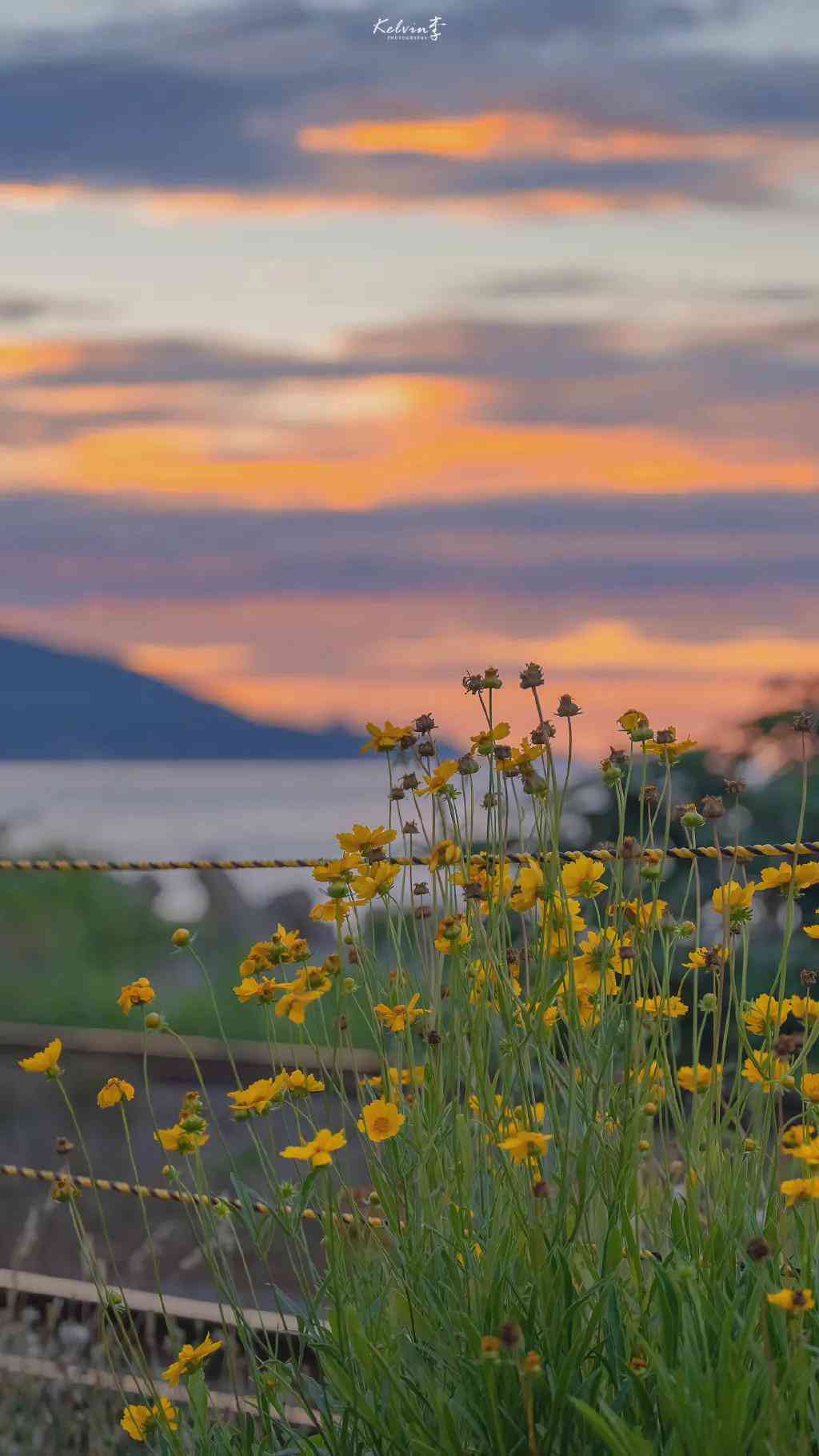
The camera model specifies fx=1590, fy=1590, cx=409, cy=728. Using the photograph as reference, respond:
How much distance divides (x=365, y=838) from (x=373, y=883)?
0.06 metres

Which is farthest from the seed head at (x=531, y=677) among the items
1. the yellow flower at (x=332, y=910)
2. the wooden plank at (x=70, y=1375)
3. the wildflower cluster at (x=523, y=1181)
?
the wooden plank at (x=70, y=1375)

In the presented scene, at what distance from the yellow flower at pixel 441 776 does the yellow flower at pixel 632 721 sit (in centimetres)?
20

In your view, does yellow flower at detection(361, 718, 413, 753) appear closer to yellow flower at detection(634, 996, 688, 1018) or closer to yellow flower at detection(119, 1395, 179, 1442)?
yellow flower at detection(634, 996, 688, 1018)

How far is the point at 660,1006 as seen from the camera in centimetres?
A: 185

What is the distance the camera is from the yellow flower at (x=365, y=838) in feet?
6.03

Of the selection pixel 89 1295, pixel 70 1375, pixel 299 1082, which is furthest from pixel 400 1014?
pixel 89 1295

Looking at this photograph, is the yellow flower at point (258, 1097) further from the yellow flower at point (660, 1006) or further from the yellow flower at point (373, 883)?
the yellow flower at point (660, 1006)

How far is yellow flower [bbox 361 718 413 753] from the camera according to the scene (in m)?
1.82

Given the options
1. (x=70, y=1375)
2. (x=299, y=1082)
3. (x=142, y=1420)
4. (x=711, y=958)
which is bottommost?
(x=70, y=1375)

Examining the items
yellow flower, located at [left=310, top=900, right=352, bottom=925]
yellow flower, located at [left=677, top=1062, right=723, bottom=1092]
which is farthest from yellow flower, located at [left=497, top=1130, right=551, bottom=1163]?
yellow flower, located at [left=677, top=1062, right=723, bottom=1092]

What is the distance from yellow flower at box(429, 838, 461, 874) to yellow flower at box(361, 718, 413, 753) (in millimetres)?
127

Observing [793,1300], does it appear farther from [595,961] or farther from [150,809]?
[150,809]

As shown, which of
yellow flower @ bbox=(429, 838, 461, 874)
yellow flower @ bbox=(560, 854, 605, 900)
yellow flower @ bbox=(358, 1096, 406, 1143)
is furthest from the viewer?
yellow flower @ bbox=(560, 854, 605, 900)

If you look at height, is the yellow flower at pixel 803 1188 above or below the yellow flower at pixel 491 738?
below
